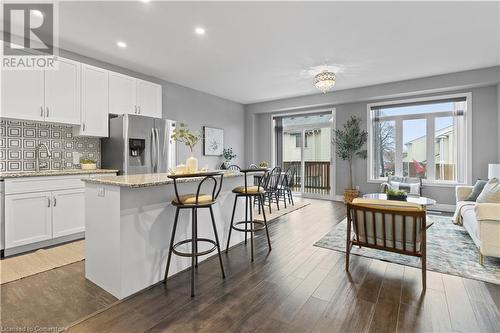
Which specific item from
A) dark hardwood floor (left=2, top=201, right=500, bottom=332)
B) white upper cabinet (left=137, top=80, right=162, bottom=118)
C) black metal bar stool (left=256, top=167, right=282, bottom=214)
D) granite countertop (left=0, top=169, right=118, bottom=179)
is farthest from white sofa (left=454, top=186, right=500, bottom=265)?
white upper cabinet (left=137, top=80, right=162, bottom=118)

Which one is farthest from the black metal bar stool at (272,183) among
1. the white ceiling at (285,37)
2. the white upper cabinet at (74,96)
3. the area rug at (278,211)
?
the white upper cabinet at (74,96)

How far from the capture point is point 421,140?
5.52m

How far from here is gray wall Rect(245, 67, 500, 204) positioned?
184 inches

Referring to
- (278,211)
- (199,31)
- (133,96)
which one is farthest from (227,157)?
(199,31)

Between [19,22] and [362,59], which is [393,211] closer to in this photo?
[362,59]

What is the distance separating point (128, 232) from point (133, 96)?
10.1 ft

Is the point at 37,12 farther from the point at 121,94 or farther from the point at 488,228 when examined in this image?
the point at 488,228

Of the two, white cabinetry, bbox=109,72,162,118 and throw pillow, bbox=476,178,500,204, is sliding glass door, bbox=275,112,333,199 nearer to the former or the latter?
throw pillow, bbox=476,178,500,204

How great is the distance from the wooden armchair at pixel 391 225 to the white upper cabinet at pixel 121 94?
386cm

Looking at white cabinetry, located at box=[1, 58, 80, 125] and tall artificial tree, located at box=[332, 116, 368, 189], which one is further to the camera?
tall artificial tree, located at box=[332, 116, 368, 189]

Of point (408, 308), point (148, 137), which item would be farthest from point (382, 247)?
point (148, 137)

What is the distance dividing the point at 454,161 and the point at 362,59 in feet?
10.6

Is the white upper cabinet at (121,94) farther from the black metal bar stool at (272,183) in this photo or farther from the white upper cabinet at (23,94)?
the black metal bar stool at (272,183)

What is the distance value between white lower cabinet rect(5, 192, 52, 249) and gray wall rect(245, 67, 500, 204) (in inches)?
225
